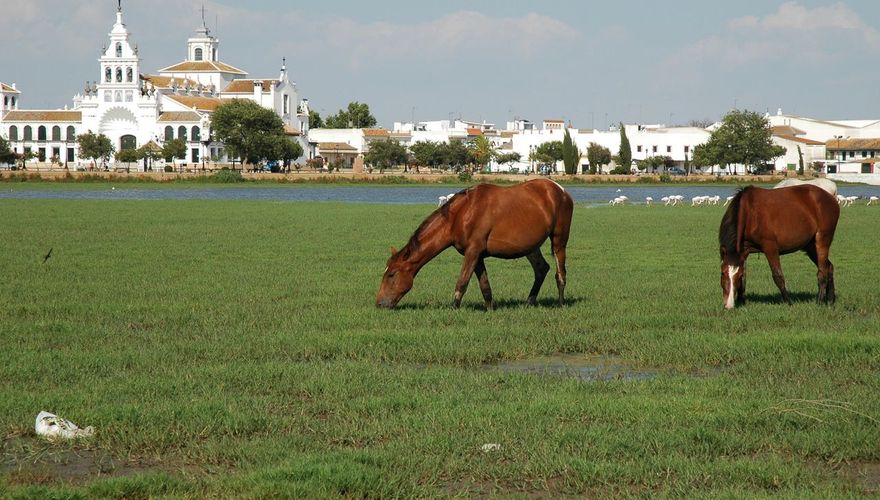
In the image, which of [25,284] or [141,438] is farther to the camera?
[25,284]

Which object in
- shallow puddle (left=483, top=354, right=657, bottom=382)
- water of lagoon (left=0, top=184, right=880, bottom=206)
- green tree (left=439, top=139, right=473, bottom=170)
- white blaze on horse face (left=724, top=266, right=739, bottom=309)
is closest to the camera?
shallow puddle (left=483, top=354, right=657, bottom=382)

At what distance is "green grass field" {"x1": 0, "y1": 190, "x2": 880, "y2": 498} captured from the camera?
8406 mm

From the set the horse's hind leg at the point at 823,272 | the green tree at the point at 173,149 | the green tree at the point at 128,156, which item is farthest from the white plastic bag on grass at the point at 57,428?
the green tree at the point at 128,156

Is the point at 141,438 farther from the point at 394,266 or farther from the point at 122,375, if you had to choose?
the point at 394,266

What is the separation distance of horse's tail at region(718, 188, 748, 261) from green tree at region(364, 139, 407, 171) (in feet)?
518

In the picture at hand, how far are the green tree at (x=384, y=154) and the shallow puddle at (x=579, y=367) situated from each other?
160669mm

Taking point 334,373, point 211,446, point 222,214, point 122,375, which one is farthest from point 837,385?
point 222,214

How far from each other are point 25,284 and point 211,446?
12612 millimetres

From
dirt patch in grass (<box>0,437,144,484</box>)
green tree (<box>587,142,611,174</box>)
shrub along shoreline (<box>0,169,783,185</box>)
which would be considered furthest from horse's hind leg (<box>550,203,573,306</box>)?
green tree (<box>587,142,611,174</box>)

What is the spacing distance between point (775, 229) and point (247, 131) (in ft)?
439

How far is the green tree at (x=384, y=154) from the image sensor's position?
571 feet

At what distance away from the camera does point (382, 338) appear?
14000 millimetres

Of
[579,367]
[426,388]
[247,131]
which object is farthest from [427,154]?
[426,388]

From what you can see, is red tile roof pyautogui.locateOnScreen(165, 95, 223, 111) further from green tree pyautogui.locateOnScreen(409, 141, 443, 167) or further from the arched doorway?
green tree pyautogui.locateOnScreen(409, 141, 443, 167)
